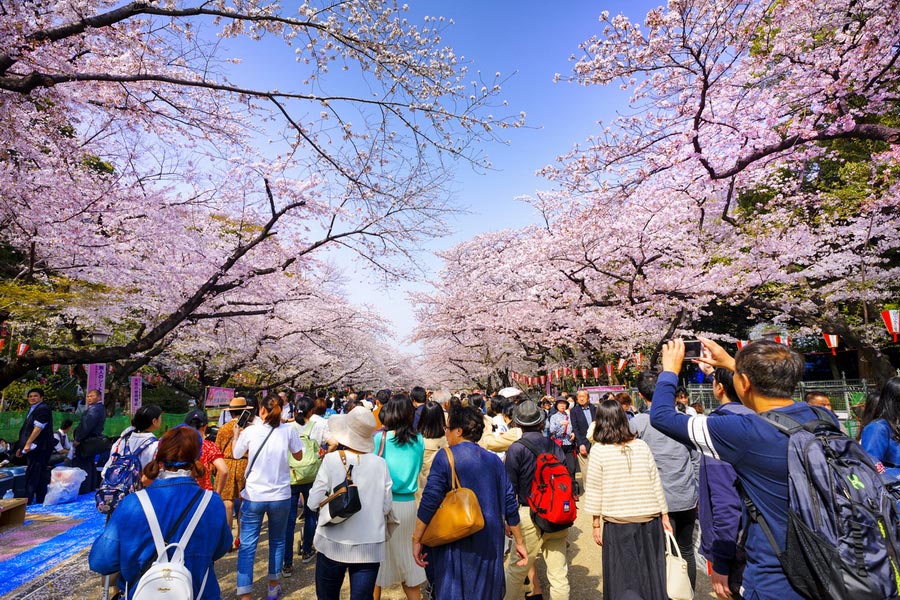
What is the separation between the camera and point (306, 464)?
16.9 ft

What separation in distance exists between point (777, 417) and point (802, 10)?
7.18 metres

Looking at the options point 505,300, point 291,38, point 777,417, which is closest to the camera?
point 777,417

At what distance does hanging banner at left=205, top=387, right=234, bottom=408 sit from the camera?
50.7 ft

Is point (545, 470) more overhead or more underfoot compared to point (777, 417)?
more underfoot

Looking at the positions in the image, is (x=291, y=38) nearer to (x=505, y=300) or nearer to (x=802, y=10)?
(x=802, y=10)

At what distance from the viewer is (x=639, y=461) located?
341cm

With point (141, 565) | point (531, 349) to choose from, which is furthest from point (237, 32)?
point (531, 349)

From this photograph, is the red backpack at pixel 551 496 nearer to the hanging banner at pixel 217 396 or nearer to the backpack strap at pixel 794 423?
the backpack strap at pixel 794 423

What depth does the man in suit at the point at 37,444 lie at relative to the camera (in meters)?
7.76

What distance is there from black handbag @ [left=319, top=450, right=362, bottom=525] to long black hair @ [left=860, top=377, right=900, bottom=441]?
3532 millimetres

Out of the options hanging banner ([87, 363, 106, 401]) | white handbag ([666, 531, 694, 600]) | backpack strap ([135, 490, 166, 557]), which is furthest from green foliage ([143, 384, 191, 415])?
white handbag ([666, 531, 694, 600])

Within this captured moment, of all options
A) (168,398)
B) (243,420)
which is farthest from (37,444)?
(168,398)

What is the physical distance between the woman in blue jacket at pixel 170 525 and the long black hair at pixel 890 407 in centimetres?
416

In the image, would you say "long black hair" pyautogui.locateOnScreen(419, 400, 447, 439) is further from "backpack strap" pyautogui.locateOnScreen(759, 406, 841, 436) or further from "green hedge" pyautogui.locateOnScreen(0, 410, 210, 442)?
"green hedge" pyautogui.locateOnScreen(0, 410, 210, 442)
